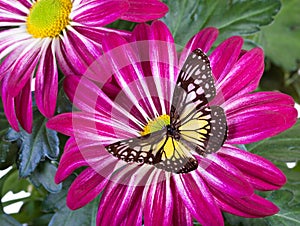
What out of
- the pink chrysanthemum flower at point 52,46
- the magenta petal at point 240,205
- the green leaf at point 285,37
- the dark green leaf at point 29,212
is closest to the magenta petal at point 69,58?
the pink chrysanthemum flower at point 52,46

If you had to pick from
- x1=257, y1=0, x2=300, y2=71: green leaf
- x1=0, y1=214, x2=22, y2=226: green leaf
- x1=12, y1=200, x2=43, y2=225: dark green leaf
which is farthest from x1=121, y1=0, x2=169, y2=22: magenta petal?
x1=257, y1=0, x2=300, y2=71: green leaf

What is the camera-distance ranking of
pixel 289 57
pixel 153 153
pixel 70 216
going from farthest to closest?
pixel 289 57 → pixel 70 216 → pixel 153 153

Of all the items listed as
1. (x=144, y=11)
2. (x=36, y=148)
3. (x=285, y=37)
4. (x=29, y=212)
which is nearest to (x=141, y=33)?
(x=144, y=11)

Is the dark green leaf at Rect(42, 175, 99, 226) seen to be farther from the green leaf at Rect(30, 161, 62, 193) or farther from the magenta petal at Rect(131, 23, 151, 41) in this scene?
the magenta petal at Rect(131, 23, 151, 41)

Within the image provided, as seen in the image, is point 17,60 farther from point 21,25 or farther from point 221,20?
point 221,20

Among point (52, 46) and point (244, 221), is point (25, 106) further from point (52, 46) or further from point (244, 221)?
point (244, 221)

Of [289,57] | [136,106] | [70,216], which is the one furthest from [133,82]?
[289,57]

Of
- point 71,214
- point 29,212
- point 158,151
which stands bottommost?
point 29,212
